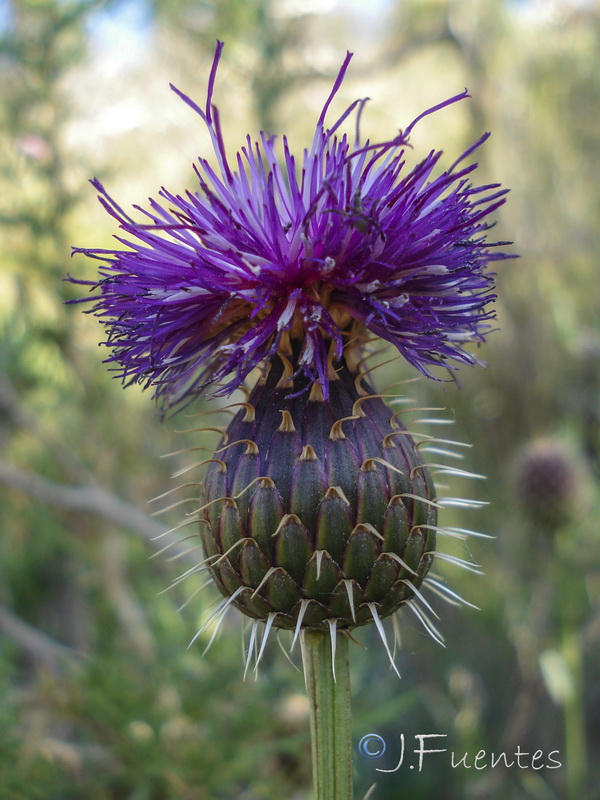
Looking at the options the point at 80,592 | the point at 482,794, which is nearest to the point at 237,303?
the point at 482,794

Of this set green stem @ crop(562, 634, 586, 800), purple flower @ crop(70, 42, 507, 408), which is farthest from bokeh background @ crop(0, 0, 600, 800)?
purple flower @ crop(70, 42, 507, 408)

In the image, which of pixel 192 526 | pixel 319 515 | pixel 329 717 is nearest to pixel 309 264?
pixel 319 515

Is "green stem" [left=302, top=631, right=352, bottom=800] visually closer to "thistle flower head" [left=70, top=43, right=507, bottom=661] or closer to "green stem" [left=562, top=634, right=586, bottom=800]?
"thistle flower head" [left=70, top=43, right=507, bottom=661]

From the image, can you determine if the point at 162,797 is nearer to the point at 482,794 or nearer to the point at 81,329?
the point at 482,794

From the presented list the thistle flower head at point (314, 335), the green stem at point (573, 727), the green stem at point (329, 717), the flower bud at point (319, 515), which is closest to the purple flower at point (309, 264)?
the thistle flower head at point (314, 335)

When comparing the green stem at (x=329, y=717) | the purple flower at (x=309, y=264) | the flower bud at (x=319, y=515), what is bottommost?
the green stem at (x=329, y=717)

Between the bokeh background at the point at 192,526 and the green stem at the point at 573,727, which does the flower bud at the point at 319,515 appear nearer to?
the bokeh background at the point at 192,526
